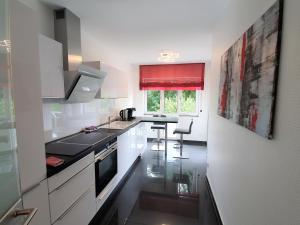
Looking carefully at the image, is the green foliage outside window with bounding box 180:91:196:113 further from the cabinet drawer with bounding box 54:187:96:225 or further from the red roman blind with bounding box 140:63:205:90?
the cabinet drawer with bounding box 54:187:96:225

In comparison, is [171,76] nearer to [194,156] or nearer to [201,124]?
[201,124]

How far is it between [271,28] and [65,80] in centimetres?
190

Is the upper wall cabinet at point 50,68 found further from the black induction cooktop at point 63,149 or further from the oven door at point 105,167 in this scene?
the oven door at point 105,167

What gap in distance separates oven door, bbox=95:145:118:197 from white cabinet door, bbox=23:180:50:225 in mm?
673

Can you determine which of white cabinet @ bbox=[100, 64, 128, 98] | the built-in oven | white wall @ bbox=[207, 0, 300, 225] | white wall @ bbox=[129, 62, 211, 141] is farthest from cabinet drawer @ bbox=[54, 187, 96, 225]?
white wall @ bbox=[129, 62, 211, 141]

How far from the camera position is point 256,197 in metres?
1.04

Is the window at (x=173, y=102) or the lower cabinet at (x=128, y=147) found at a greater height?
the window at (x=173, y=102)

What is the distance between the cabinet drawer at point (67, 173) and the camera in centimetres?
123

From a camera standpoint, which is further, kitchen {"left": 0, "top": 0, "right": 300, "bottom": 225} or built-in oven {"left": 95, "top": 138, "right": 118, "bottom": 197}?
built-in oven {"left": 95, "top": 138, "right": 118, "bottom": 197}

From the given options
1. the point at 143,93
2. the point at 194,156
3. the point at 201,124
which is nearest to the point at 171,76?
the point at 143,93

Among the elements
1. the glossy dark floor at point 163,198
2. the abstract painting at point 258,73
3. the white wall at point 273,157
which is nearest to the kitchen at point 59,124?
the glossy dark floor at point 163,198

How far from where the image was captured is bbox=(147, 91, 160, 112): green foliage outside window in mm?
5281

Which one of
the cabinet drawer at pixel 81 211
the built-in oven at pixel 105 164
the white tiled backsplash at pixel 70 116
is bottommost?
the cabinet drawer at pixel 81 211

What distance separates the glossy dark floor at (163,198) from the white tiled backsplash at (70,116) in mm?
1154
